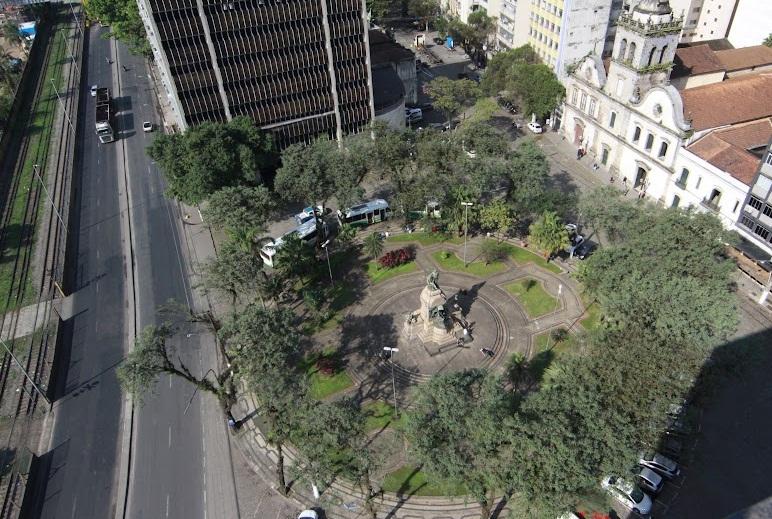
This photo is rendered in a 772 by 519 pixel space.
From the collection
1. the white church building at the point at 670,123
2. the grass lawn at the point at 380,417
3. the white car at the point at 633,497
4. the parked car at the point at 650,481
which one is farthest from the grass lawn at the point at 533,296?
the white church building at the point at 670,123

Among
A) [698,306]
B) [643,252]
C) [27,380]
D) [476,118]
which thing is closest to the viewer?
[698,306]

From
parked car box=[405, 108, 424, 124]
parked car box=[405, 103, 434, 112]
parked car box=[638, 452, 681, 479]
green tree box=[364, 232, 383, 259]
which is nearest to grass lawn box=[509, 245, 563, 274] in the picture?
green tree box=[364, 232, 383, 259]

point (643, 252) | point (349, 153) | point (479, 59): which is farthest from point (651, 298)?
point (479, 59)

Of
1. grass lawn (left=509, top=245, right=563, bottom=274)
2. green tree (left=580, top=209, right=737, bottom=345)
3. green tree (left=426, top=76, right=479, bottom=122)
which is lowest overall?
grass lawn (left=509, top=245, right=563, bottom=274)

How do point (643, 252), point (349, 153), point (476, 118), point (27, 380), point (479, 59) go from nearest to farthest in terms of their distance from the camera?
point (643, 252) → point (27, 380) → point (349, 153) → point (476, 118) → point (479, 59)

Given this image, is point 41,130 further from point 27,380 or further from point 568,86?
point 568,86

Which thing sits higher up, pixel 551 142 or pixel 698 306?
pixel 698 306

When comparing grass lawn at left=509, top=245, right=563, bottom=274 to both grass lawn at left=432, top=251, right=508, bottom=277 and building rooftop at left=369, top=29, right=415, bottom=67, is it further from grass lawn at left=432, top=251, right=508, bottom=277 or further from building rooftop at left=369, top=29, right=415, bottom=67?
building rooftop at left=369, top=29, right=415, bottom=67
